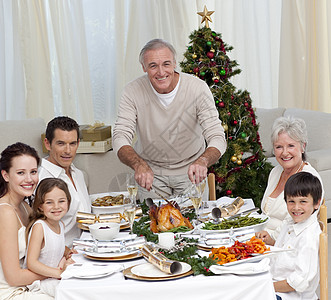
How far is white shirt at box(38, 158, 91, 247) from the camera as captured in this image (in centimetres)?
254

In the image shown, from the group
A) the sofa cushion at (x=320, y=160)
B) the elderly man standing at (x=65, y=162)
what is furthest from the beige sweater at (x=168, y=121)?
the sofa cushion at (x=320, y=160)

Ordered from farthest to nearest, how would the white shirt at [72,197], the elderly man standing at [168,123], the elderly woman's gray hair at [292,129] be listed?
the elderly man standing at [168,123] → the elderly woman's gray hair at [292,129] → the white shirt at [72,197]

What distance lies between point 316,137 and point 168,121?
7.95ft

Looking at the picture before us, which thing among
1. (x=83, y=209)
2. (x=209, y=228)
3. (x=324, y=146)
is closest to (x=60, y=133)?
(x=83, y=209)

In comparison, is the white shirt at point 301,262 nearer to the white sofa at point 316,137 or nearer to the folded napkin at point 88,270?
the folded napkin at point 88,270

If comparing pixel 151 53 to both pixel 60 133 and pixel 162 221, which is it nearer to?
pixel 60 133

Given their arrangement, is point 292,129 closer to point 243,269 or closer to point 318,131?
point 243,269

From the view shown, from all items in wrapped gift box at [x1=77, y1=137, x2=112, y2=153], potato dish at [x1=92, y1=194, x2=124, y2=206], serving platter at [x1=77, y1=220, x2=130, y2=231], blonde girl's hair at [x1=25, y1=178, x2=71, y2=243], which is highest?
wrapped gift box at [x1=77, y1=137, x2=112, y2=153]

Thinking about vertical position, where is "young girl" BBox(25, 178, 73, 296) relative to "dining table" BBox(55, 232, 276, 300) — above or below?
above

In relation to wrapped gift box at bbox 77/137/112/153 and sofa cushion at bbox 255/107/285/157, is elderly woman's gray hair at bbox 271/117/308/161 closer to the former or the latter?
wrapped gift box at bbox 77/137/112/153

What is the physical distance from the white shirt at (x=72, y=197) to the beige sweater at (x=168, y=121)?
1.54ft

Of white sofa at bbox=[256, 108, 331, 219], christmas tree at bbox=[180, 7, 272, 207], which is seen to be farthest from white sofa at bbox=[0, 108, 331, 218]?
christmas tree at bbox=[180, 7, 272, 207]

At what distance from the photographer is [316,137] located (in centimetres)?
510

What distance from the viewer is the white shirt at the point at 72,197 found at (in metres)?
2.54
